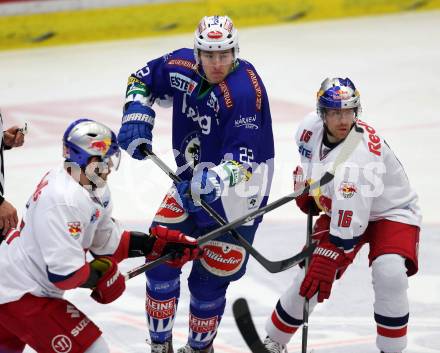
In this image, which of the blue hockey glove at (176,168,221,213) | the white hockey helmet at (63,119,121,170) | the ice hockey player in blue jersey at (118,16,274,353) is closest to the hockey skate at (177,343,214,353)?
the ice hockey player in blue jersey at (118,16,274,353)

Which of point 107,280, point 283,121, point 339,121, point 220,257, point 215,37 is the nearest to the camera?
point 107,280

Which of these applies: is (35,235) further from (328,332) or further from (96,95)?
(96,95)

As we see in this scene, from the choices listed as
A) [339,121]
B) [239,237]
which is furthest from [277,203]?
[339,121]

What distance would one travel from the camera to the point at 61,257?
3.83 meters

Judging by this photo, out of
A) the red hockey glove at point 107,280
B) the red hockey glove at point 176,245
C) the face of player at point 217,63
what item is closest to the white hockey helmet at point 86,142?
the red hockey glove at point 107,280

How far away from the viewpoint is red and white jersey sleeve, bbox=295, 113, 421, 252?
441cm

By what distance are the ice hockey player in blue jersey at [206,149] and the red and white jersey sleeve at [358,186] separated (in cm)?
21

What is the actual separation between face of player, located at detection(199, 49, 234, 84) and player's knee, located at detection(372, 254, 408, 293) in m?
0.99

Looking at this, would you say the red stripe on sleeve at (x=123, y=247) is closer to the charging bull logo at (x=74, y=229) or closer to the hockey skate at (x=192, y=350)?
the charging bull logo at (x=74, y=229)

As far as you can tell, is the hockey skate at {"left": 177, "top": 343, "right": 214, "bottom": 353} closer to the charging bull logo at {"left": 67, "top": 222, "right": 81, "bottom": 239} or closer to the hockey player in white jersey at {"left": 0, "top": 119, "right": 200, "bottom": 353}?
the hockey player in white jersey at {"left": 0, "top": 119, "right": 200, "bottom": 353}

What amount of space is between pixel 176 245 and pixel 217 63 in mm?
775

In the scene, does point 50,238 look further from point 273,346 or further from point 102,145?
point 273,346

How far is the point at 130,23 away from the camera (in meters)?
10.9

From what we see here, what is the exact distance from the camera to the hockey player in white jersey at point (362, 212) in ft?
14.5
